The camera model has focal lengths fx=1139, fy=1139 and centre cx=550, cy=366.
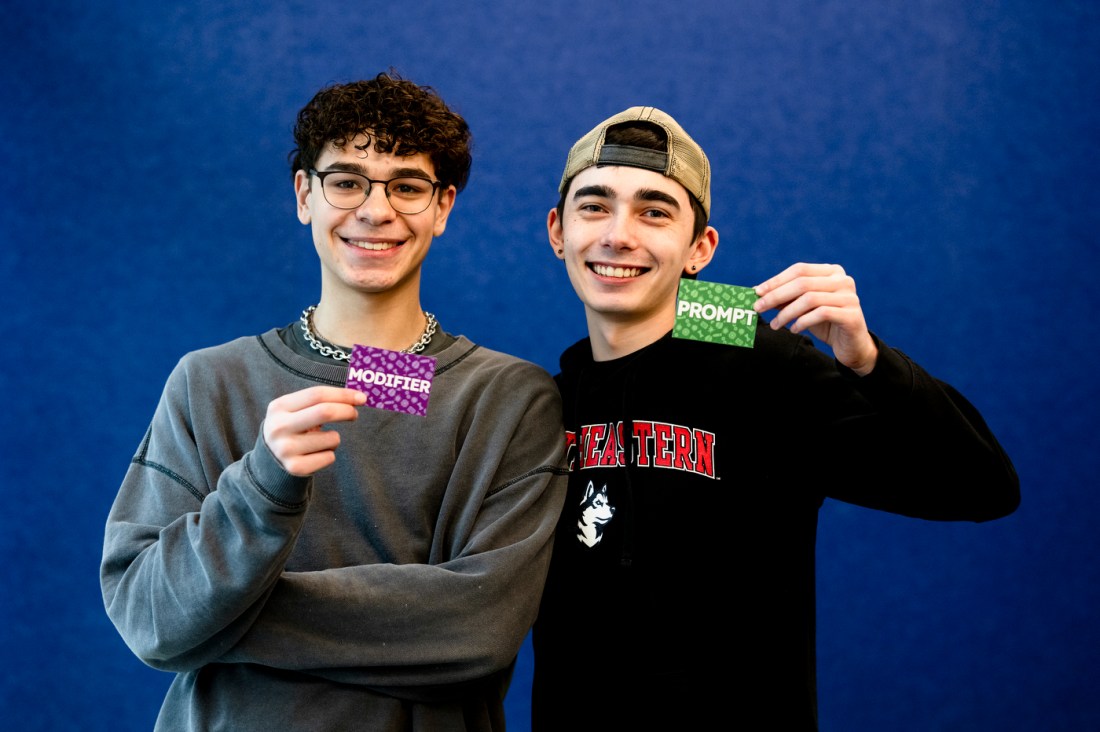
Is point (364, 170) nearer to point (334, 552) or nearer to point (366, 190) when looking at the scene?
point (366, 190)

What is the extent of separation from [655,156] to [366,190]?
537 millimetres

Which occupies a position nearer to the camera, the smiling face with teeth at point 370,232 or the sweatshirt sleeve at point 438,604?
the sweatshirt sleeve at point 438,604

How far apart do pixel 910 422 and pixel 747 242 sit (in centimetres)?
176

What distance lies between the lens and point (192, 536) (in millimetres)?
1651

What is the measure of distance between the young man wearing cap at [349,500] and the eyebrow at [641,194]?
0.25 metres

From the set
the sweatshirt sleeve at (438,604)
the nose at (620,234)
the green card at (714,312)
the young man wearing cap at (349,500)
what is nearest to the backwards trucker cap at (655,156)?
the nose at (620,234)

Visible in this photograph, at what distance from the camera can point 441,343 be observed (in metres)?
2.08

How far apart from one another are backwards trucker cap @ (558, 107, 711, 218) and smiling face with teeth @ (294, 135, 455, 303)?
1.02ft

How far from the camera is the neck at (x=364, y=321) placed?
6.66 ft

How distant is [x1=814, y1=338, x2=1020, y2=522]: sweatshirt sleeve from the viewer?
5.90ft

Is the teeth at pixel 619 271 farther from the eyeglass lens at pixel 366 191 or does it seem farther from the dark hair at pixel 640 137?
the eyeglass lens at pixel 366 191

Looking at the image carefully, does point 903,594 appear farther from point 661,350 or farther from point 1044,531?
point 661,350

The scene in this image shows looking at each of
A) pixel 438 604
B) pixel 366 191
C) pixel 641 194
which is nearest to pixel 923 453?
pixel 641 194

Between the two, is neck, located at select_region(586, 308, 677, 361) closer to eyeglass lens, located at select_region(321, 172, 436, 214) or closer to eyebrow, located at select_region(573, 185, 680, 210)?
eyebrow, located at select_region(573, 185, 680, 210)
